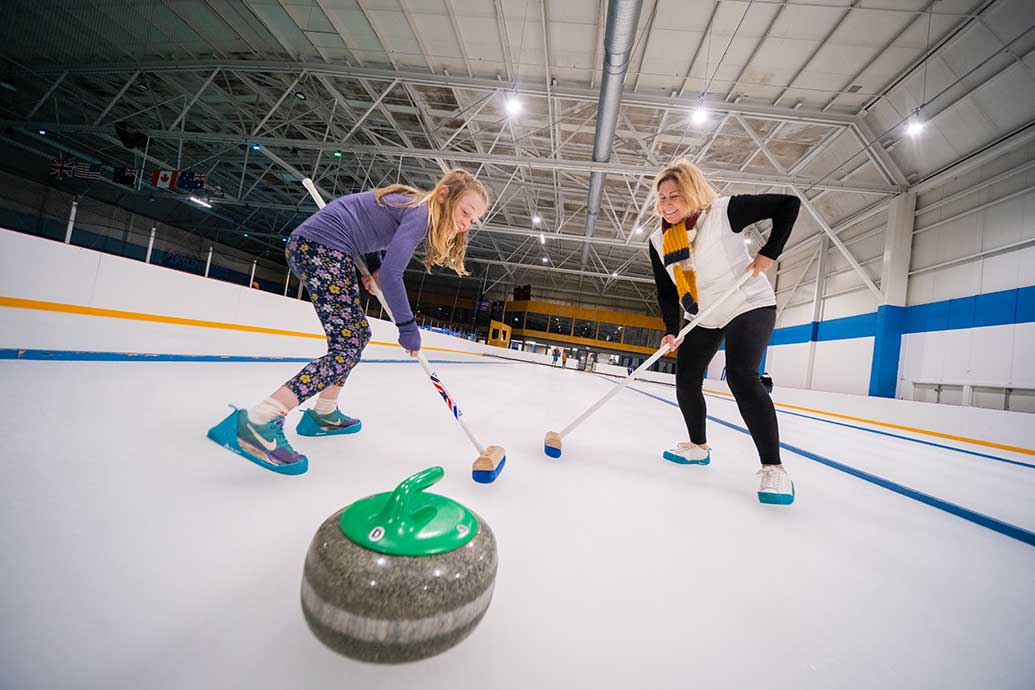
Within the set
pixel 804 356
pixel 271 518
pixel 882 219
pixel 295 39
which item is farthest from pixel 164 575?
pixel 804 356

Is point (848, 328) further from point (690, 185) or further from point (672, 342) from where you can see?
point (690, 185)

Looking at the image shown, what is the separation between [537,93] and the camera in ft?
27.1

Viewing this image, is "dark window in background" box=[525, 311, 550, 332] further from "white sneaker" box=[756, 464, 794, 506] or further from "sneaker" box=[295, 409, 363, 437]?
"white sneaker" box=[756, 464, 794, 506]

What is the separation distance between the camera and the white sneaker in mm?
1517

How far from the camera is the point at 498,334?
2419 cm

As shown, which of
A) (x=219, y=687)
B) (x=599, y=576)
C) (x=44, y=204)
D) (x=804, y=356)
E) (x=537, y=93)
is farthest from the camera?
(x=44, y=204)

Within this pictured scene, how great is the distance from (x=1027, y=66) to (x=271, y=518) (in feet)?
37.4

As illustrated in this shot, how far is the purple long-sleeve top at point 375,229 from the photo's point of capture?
1474 mm

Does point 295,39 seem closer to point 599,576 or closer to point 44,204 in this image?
point 599,576

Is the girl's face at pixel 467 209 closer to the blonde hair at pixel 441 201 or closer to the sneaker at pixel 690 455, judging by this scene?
the blonde hair at pixel 441 201

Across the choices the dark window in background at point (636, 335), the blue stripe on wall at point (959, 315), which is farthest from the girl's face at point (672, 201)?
the dark window in background at point (636, 335)

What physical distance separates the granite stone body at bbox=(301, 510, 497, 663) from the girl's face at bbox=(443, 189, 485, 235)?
1.28 m

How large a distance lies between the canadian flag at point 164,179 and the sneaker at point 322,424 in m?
14.3

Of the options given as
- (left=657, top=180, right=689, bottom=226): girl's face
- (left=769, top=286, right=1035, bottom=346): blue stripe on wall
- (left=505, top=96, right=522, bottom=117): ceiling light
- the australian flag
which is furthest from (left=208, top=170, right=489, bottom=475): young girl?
the australian flag
